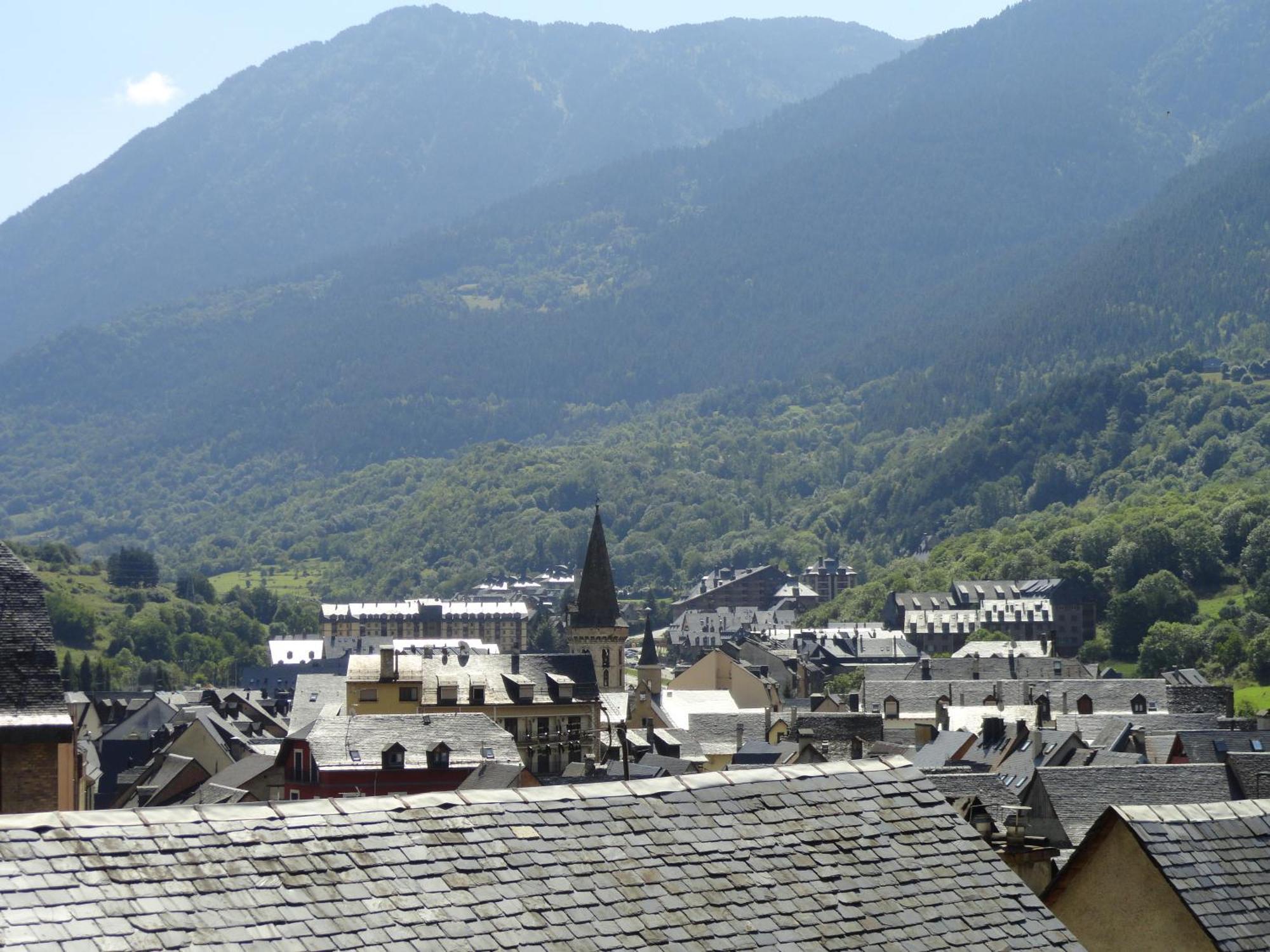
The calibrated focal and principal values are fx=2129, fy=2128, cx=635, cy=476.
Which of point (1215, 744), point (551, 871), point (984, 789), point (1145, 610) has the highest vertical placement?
point (551, 871)

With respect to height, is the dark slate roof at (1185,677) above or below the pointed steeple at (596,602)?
below

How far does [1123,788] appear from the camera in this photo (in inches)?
2028

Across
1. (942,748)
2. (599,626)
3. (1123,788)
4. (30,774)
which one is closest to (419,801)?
(30,774)

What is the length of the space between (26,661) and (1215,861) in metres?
12.2

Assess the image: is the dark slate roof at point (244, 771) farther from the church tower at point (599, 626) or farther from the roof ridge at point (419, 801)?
the roof ridge at point (419, 801)

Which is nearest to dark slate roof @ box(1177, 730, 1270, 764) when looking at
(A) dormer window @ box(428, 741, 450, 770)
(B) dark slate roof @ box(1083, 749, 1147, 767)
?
(B) dark slate roof @ box(1083, 749, 1147, 767)

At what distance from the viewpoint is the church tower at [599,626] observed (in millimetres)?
142875

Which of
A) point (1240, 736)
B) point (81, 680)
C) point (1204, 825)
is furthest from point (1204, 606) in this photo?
point (1204, 825)

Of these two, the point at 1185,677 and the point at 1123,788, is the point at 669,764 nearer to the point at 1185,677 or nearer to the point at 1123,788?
the point at 1123,788

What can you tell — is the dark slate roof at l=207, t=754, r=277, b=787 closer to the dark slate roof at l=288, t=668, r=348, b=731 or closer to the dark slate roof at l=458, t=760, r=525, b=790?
the dark slate roof at l=458, t=760, r=525, b=790

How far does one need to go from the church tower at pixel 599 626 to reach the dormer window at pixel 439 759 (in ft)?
208

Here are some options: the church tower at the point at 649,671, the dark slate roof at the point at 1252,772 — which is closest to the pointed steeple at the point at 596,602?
the church tower at the point at 649,671

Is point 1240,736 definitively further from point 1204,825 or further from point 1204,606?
point 1204,606

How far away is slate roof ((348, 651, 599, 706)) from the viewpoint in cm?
10175
